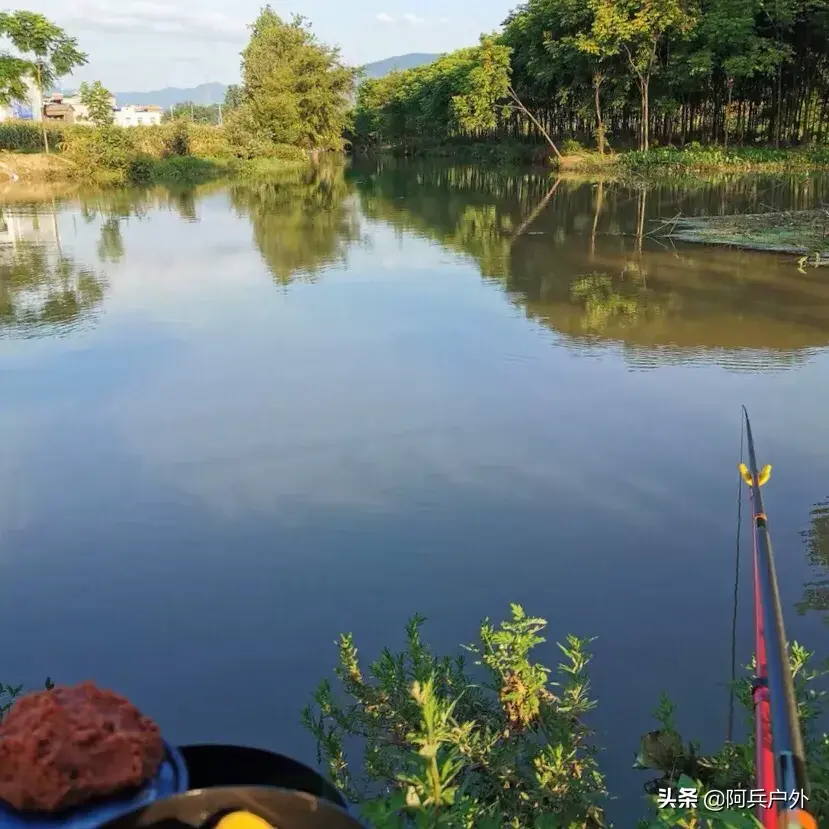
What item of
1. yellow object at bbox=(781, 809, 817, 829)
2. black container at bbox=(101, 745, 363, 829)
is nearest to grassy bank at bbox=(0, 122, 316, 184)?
black container at bbox=(101, 745, 363, 829)

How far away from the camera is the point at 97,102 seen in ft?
108

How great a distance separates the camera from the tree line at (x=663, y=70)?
24.5 meters

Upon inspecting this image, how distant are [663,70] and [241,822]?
3005 cm

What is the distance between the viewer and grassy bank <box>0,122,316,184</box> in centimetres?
2977

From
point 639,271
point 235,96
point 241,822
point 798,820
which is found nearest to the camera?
point 798,820

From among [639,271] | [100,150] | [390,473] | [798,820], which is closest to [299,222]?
[639,271]

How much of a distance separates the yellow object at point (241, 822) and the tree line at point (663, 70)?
26870 millimetres

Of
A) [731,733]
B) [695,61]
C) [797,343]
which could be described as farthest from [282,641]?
[695,61]

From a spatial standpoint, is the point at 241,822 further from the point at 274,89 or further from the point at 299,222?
the point at 274,89

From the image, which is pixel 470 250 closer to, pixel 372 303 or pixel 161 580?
pixel 372 303

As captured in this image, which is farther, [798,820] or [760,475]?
[760,475]

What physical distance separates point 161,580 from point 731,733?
2568mm

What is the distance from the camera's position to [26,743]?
1.41 m

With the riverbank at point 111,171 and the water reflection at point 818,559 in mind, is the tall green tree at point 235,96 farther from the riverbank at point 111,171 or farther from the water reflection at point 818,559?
the water reflection at point 818,559
